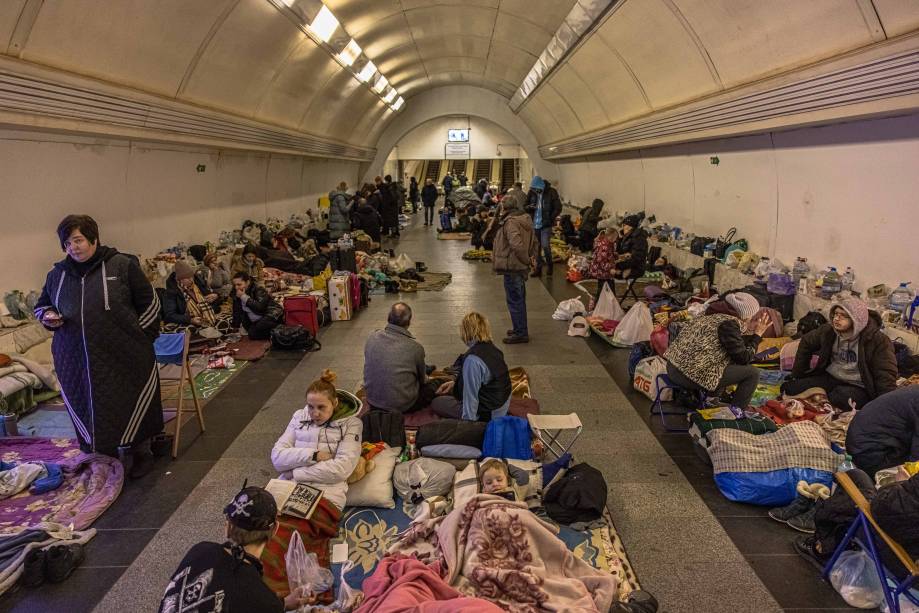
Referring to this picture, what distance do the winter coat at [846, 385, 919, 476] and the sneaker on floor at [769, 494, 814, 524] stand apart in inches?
17.7

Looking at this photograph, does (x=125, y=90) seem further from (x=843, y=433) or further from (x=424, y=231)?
(x=424, y=231)

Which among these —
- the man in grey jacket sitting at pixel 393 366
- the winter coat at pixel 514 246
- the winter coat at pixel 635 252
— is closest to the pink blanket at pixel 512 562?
the man in grey jacket sitting at pixel 393 366

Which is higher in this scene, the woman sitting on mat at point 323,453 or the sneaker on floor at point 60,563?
the woman sitting on mat at point 323,453

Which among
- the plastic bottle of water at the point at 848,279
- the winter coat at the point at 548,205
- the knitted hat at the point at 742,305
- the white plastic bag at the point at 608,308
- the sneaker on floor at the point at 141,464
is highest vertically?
the winter coat at the point at 548,205

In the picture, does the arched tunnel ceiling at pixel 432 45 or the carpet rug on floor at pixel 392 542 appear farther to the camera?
the arched tunnel ceiling at pixel 432 45

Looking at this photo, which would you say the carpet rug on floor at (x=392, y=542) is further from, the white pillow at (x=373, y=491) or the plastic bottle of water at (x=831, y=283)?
the plastic bottle of water at (x=831, y=283)

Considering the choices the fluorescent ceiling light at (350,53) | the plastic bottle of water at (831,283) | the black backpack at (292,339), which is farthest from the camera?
the fluorescent ceiling light at (350,53)

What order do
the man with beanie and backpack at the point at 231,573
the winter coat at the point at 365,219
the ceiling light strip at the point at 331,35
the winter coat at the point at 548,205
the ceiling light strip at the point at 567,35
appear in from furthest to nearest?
the winter coat at the point at 365,219 → the winter coat at the point at 548,205 → the ceiling light strip at the point at 567,35 → the ceiling light strip at the point at 331,35 → the man with beanie and backpack at the point at 231,573

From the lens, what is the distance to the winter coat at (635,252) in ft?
33.8

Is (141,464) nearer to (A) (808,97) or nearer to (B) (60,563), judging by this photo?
(B) (60,563)

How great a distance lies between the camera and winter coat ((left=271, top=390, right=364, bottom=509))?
435 centimetres

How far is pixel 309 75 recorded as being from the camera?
481 inches

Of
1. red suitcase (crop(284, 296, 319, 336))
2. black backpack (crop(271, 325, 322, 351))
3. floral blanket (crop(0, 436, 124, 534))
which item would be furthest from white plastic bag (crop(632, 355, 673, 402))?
floral blanket (crop(0, 436, 124, 534))

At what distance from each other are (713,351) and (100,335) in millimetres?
5113
